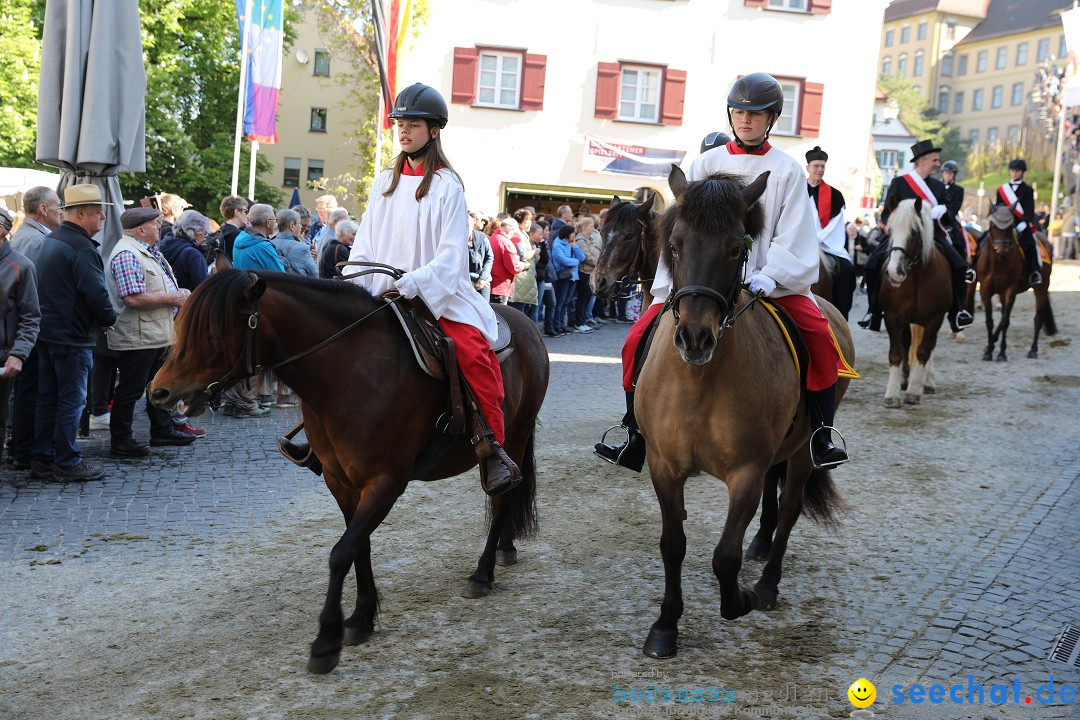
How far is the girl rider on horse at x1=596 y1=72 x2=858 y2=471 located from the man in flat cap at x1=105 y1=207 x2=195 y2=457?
499 cm

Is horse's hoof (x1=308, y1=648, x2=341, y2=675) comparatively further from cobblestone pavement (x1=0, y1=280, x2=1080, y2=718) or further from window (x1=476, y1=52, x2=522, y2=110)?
window (x1=476, y1=52, x2=522, y2=110)

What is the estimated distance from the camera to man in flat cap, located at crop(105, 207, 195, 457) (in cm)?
841

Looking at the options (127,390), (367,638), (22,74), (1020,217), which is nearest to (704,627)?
(367,638)

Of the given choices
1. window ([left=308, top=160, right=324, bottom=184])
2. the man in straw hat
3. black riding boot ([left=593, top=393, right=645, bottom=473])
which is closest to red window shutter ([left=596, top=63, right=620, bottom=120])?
the man in straw hat

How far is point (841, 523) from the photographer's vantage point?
709cm

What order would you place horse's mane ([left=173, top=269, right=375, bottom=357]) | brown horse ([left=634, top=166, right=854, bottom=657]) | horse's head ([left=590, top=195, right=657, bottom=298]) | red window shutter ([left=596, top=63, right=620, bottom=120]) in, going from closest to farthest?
1. horse's mane ([left=173, top=269, right=375, bottom=357])
2. brown horse ([left=634, top=166, right=854, bottom=657])
3. horse's head ([left=590, top=195, right=657, bottom=298])
4. red window shutter ([left=596, top=63, right=620, bottom=120])

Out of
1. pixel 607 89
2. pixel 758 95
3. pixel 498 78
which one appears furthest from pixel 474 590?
pixel 607 89

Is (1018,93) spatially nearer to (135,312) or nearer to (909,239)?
(909,239)

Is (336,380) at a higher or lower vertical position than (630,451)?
higher

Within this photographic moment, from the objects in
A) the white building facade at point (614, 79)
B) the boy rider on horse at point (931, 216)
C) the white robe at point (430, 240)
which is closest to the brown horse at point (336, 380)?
the white robe at point (430, 240)

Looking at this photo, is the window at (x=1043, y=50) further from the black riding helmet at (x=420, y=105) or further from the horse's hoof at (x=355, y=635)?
the horse's hoof at (x=355, y=635)

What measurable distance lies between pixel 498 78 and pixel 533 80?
1.05 metres

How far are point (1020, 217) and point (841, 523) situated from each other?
11061 millimetres

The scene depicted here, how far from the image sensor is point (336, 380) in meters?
4.47
